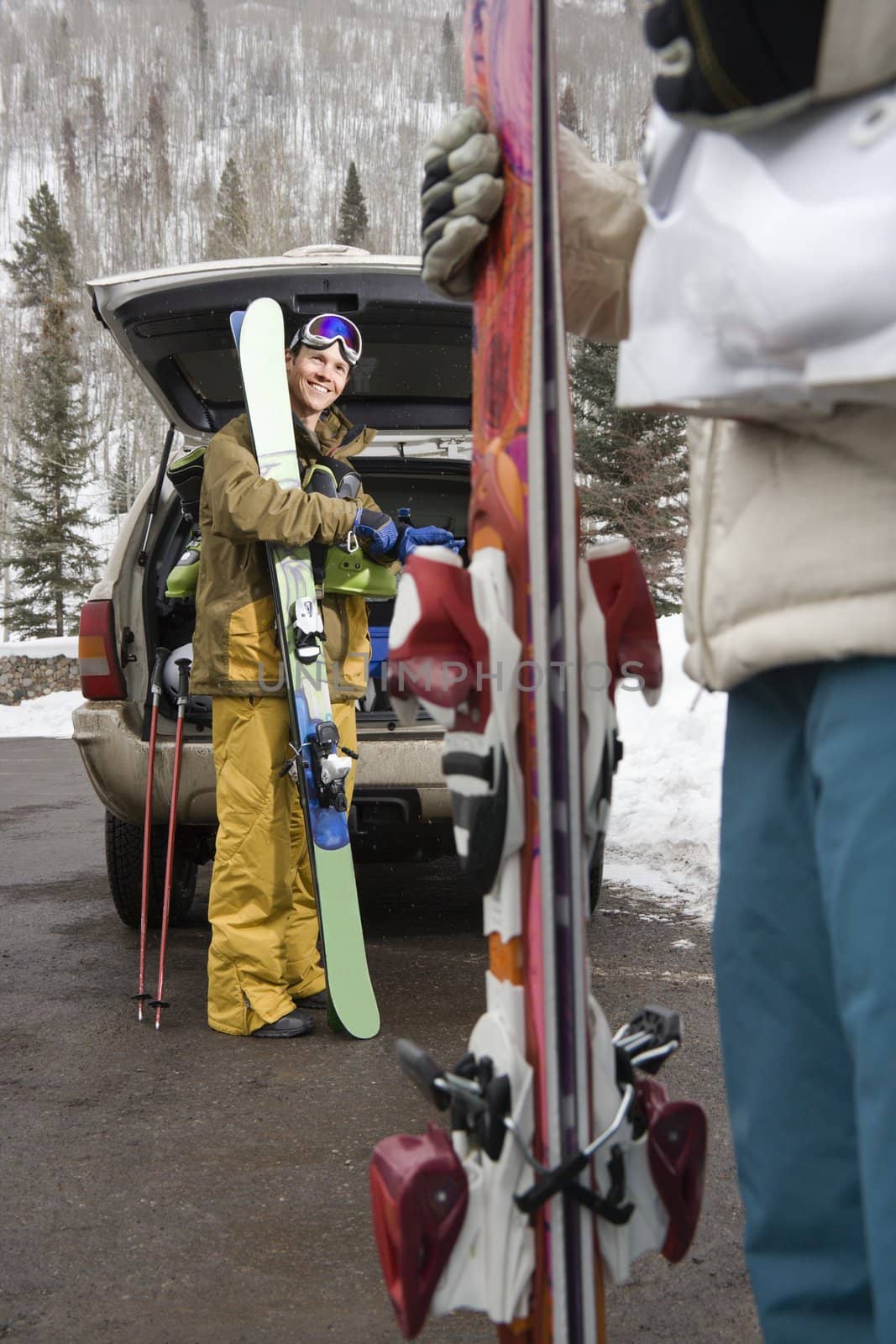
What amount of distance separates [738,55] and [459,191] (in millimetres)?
516

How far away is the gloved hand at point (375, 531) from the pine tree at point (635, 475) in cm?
1566

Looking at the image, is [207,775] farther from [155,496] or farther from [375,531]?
[155,496]

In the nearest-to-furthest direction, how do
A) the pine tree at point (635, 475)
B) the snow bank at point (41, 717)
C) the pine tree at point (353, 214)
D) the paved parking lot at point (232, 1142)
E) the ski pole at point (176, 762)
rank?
the paved parking lot at point (232, 1142), the ski pole at point (176, 762), the snow bank at point (41, 717), the pine tree at point (635, 475), the pine tree at point (353, 214)

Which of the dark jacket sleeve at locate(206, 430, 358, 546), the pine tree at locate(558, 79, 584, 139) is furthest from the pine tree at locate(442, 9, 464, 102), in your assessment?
the dark jacket sleeve at locate(206, 430, 358, 546)

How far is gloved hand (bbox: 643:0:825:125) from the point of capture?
96cm

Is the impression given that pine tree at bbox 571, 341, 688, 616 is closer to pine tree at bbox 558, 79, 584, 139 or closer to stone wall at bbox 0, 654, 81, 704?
stone wall at bbox 0, 654, 81, 704

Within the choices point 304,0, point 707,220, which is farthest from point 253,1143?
point 304,0

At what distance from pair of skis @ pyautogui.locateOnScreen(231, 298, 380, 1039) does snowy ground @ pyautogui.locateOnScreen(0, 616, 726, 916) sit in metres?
1.52

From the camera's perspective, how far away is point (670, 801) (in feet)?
21.7

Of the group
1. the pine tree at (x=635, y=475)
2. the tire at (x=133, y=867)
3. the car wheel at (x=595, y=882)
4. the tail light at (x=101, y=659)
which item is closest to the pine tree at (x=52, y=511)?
the pine tree at (x=635, y=475)

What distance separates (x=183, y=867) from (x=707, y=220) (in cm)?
413

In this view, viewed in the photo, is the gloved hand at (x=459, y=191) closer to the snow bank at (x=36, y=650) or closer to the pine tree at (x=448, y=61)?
the snow bank at (x=36, y=650)

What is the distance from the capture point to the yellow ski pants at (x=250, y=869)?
3.50 metres

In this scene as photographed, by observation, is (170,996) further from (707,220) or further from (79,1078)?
(707,220)
